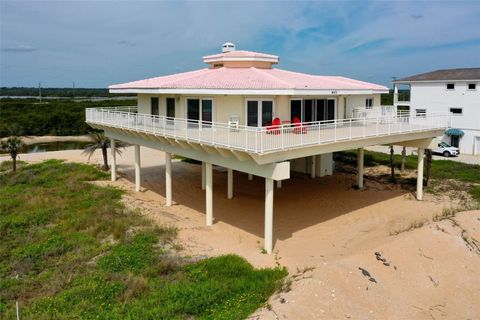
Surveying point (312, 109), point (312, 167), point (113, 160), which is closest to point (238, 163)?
point (312, 109)

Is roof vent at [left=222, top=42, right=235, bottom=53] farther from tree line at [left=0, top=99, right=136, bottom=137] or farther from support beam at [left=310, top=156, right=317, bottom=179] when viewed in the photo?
tree line at [left=0, top=99, right=136, bottom=137]

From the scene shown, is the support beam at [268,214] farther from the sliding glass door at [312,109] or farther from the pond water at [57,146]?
the pond water at [57,146]

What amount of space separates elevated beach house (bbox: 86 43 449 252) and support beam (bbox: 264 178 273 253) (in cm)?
4

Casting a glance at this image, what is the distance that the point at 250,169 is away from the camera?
1788cm

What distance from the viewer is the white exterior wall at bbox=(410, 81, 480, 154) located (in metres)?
41.6

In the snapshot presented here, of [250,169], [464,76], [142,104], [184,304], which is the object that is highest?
[464,76]

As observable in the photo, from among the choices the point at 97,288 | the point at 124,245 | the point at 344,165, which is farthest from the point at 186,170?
the point at 97,288

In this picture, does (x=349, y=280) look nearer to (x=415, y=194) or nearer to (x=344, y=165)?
(x=415, y=194)

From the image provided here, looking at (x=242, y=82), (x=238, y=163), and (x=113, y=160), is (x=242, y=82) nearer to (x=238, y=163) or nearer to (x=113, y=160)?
(x=238, y=163)

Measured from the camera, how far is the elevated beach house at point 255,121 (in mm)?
17672

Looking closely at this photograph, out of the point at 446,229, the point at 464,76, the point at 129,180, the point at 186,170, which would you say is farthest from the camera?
the point at 464,76

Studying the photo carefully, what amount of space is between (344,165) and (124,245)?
22746 millimetres

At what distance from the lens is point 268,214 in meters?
17.8

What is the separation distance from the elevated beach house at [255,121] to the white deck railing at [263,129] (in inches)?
1.8
